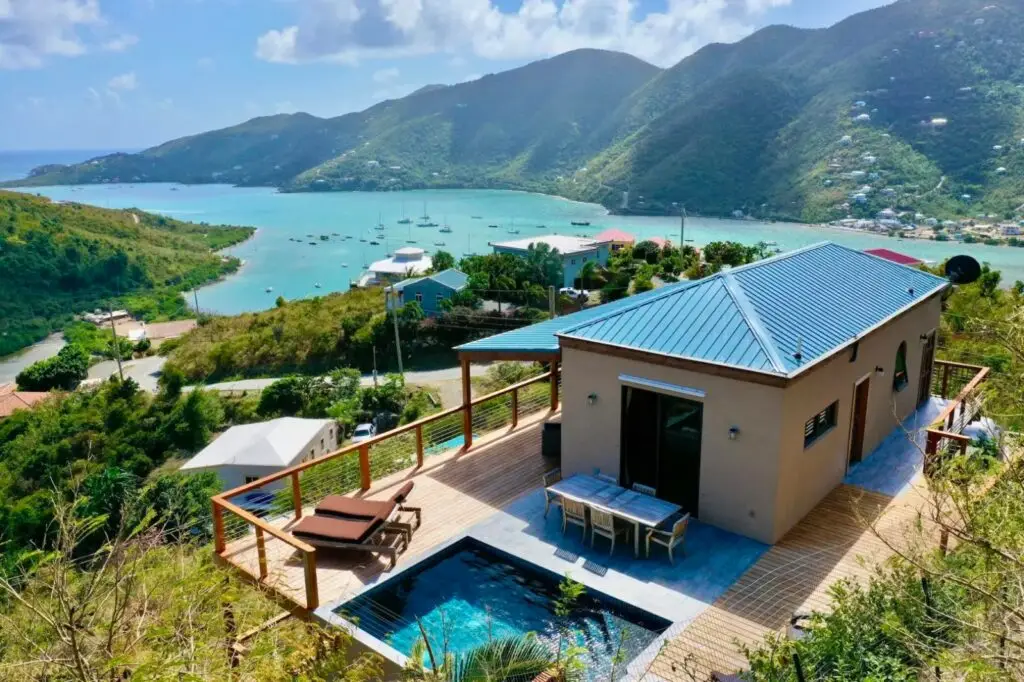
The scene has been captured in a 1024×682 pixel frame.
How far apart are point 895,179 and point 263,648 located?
341 feet

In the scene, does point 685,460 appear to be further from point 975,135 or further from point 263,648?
point 975,135

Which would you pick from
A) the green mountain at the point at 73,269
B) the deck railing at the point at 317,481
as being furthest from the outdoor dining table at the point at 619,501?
the green mountain at the point at 73,269

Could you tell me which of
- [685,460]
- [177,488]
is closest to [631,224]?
[177,488]

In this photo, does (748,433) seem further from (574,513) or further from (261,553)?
(261,553)

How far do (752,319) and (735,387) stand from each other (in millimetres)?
1149

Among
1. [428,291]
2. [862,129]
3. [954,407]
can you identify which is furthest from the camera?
[862,129]

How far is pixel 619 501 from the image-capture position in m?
8.34

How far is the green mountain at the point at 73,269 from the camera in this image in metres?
85.8

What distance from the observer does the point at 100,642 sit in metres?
3.83

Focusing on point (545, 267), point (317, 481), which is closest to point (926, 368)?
point (317, 481)

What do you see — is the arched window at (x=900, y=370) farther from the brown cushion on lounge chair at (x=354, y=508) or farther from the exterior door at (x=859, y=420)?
the brown cushion on lounge chair at (x=354, y=508)

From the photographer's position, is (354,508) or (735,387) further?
(354,508)

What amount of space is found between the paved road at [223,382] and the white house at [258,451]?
55.8ft

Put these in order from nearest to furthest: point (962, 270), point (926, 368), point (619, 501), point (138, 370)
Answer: point (619, 501) < point (926, 368) < point (962, 270) < point (138, 370)
